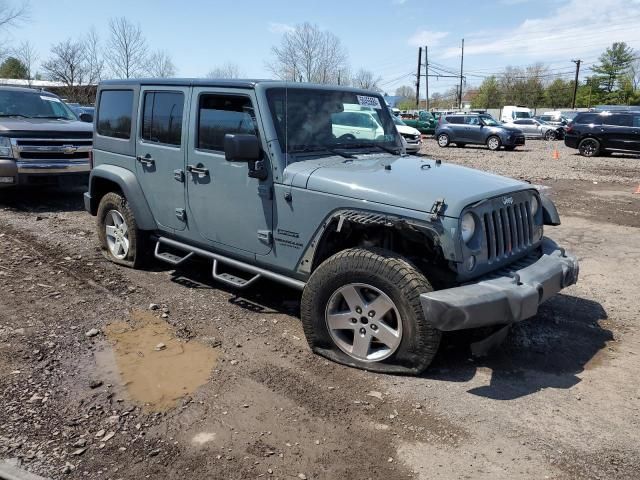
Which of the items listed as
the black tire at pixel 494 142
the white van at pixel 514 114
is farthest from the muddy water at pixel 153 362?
the white van at pixel 514 114

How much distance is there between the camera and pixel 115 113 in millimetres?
5801

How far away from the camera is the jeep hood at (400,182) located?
3566 millimetres

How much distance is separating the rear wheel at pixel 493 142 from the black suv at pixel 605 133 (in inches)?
125

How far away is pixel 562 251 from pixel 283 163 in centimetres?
226

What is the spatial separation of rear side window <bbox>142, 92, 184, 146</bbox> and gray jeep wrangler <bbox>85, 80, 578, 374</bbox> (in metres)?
0.02

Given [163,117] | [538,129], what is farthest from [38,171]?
[538,129]

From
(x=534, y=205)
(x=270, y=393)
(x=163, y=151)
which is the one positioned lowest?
(x=270, y=393)

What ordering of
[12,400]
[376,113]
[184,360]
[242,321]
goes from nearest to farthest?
[12,400]
[184,360]
[242,321]
[376,113]

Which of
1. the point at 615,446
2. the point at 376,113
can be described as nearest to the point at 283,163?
the point at 376,113

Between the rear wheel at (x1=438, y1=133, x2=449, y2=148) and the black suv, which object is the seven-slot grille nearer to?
the black suv

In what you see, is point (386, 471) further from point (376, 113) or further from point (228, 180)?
point (376, 113)

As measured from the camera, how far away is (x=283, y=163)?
13.7ft

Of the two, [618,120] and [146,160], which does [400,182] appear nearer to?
[146,160]

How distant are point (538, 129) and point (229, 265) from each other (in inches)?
1400
